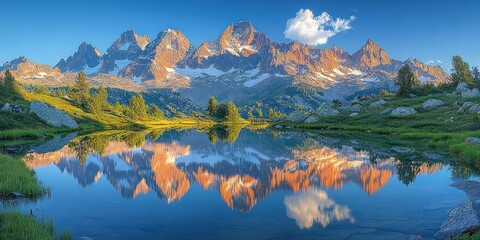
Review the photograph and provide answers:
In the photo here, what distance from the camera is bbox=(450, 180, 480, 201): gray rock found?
26.4 meters

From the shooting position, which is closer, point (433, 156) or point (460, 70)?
point (433, 156)

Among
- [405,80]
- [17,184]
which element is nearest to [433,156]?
[17,184]

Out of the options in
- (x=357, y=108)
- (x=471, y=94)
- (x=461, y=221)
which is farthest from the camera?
(x=357, y=108)

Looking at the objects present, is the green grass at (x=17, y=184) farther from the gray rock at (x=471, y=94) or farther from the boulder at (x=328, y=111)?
the boulder at (x=328, y=111)

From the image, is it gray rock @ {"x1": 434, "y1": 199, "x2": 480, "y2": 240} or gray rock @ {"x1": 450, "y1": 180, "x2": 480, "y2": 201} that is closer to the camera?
gray rock @ {"x1": 434, "y1": 199, "x2": 480, "y2": 240}

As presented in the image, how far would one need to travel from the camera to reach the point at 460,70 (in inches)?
6501

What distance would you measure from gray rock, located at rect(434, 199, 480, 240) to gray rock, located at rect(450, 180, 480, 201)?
7.78 m

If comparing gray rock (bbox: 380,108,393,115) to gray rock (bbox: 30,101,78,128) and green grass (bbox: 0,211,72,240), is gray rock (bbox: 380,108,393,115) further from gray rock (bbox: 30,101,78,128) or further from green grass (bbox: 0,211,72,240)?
green grass (bbox: 0,211,72,240)

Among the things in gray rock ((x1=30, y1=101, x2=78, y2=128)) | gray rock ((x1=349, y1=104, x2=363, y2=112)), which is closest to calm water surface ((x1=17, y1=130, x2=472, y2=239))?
gray rock ((x1=30, y1=101, x2=78, y2=128))

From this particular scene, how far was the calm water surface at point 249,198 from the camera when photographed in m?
20.2

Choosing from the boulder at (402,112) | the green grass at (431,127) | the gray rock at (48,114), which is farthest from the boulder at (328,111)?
the gray rock at (48,114)

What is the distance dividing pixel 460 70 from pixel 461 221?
17979 cm

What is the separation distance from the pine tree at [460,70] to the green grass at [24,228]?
585 feet

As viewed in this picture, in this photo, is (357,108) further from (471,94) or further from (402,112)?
(471,94)
